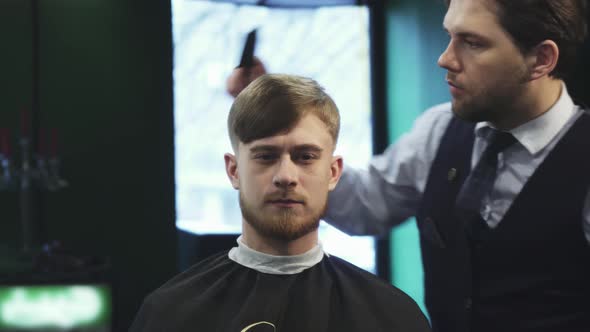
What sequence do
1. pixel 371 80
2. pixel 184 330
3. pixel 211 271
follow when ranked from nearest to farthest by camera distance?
pixel 184 330 < pixel 211 271 < pixel 371 80

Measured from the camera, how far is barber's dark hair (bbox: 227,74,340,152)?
1.25 metres

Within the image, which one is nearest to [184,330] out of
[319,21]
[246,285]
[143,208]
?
[246,285]

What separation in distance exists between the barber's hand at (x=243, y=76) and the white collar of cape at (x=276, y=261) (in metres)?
0.31

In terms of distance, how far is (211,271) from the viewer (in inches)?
54.9

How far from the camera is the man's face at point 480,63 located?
147 cm

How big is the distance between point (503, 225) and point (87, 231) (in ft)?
8.00

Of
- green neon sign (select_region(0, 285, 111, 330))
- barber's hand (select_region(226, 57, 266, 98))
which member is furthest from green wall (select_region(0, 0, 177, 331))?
barber's hand (select_region(226, 57, 266, 98))

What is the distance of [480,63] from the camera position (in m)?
1.47

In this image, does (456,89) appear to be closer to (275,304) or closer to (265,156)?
(265,156)

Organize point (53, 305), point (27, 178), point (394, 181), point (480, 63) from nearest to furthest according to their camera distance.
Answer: point (480, 63), point (394, 181), point (53, 305), point (27, 178)

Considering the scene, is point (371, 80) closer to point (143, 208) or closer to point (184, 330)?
point (143, 208)

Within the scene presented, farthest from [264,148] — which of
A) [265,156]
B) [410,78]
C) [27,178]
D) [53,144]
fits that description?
[410,78]

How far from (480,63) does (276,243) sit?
59 cm

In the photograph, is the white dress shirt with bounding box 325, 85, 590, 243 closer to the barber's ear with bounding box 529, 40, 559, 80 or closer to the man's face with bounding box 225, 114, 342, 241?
the barber's ear with bounding box 529, 40, 559, 80
